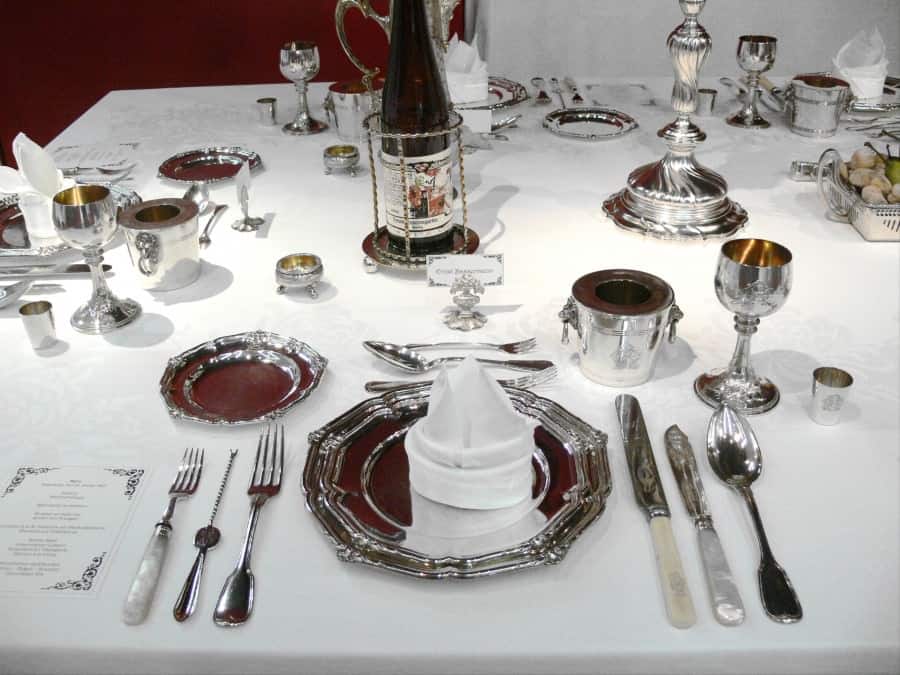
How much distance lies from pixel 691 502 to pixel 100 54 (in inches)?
112

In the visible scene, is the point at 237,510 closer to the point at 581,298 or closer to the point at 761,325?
the point at 581,298

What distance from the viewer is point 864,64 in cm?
169

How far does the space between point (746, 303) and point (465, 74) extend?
3.25 ft

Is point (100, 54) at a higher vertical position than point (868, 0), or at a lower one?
lower

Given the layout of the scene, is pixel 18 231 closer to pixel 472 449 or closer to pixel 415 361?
pixel 415 361

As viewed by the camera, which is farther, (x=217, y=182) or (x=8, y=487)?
(x=217, y=182)

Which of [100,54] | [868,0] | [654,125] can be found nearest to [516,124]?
[654,125]

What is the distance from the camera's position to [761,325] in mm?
1024

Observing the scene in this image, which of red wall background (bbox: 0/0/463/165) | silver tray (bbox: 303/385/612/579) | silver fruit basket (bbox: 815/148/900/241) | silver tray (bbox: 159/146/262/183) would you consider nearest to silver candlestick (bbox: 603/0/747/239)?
silver fruit basket (bbox: 815/148/900/241)

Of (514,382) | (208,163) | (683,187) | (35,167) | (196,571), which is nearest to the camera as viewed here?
(196,571)

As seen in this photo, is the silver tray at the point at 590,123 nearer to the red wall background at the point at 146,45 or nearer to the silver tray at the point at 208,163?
the silver tray at the point at 208,163

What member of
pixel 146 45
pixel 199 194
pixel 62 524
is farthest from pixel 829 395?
Result: pixel 146 45

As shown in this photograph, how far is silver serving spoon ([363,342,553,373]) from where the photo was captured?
0.93m

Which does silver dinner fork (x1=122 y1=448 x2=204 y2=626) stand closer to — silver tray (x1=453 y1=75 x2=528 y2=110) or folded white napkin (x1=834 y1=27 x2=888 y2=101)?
silver tray (x1=453 y1=75 x2=528 y2=110)
